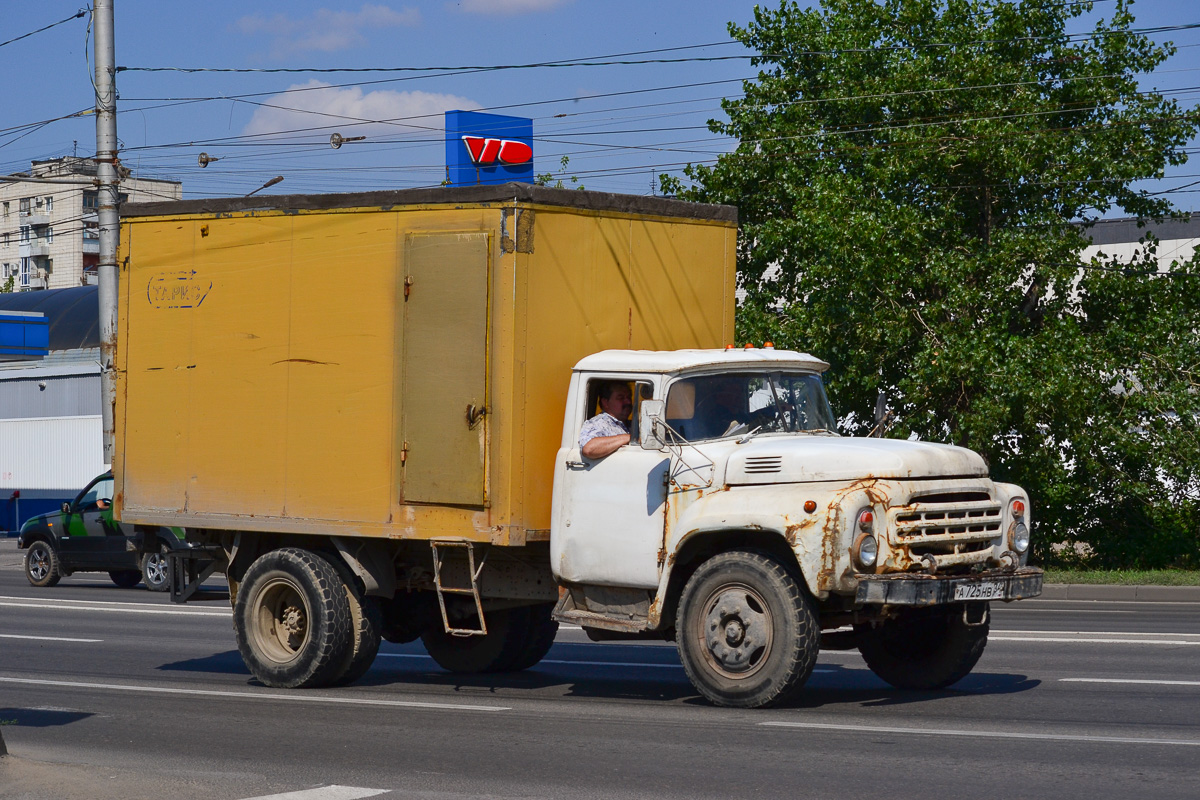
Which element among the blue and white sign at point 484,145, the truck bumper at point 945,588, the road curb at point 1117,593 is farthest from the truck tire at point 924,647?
the blue and white sign at point 484,145

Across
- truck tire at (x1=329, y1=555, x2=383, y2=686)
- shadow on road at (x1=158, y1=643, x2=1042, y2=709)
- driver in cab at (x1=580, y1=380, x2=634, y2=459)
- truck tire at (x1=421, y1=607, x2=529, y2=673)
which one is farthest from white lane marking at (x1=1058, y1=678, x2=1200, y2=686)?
truck tire at (x1=329, y1=555, x2=383, y2=686)

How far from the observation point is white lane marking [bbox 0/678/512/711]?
995 cm

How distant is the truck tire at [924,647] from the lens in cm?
974

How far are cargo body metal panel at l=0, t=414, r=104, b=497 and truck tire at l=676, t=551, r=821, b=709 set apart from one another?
134 feet

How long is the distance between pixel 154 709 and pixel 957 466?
A: 545cm

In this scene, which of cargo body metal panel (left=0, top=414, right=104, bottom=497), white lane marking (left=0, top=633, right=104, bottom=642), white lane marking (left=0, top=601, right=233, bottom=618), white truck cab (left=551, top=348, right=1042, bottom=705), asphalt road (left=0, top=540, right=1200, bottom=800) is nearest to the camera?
asphalt road (left=0, top=540, right=1200, bottom=800)

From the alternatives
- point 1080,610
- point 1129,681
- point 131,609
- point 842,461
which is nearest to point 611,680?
point 842,461

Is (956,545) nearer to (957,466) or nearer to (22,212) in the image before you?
(957,466)

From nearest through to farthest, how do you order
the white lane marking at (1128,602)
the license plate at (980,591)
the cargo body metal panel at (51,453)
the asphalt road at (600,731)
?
the asphalt road at (600,731)
the license plate at (980,591)
the white lane marking at (1128,602)
the cargo body metal panel at (51,453)

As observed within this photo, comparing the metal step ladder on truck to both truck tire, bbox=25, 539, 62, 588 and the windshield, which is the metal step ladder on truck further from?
truck tire, bbox=25, 539, 62, 588

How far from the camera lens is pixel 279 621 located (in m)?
11.3

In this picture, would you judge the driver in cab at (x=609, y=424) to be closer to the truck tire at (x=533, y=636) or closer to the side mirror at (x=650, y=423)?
the side mirror at (x=650, y=423)

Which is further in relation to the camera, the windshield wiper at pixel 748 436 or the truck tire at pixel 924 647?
the truck tire at pixel 924 647

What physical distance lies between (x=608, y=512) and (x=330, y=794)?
10.4ft
